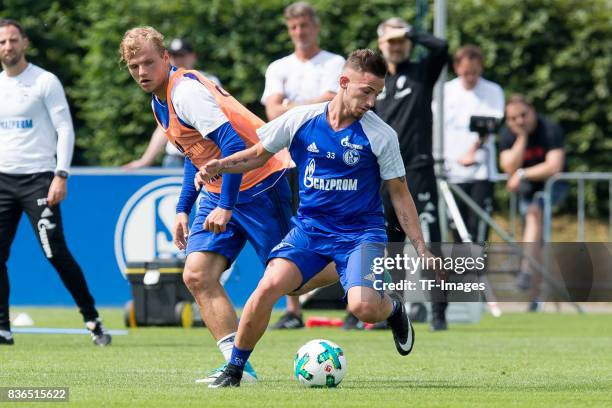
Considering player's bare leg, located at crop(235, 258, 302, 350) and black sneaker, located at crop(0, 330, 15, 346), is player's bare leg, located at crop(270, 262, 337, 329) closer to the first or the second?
black sneaker, located at crop(0, 330, 15, 346)

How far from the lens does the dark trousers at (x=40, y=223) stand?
444 inches

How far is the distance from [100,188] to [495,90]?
4402 mm

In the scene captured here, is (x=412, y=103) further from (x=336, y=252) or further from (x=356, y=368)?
(x=336, y=252)

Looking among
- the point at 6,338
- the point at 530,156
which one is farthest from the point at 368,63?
the point at 530,156

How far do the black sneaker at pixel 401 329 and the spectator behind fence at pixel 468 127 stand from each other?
642cm

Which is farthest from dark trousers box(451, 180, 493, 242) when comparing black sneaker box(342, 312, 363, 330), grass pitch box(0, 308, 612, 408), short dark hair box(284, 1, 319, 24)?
short dark hair box(284, 1, 319, 24)

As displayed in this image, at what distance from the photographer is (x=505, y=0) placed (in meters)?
21.7

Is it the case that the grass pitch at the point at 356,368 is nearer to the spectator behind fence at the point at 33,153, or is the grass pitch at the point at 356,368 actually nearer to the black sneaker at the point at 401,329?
the black sneaker at the point at 401,329

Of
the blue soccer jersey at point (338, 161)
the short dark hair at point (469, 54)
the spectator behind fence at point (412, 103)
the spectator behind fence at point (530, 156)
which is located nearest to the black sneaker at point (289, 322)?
the spectator behind fence at point (412, 103)

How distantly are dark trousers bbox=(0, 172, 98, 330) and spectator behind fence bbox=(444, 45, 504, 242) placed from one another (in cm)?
487

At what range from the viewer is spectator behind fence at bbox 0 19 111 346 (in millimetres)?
11281

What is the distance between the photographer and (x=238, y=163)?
8.17 meters

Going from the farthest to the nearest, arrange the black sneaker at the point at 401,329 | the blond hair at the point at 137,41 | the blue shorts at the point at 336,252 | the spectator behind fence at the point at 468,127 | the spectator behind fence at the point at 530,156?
the spectator behind fence at the point at 530,156 → the spectator behind fence at the point at 468,127 → the blond hair at the point at 137,41 → the black sneaker at the point at 401,329 → the blue shorts at the point at 336,252

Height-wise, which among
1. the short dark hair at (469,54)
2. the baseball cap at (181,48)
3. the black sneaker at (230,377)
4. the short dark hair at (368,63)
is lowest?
the black sneaker at (230,377)
